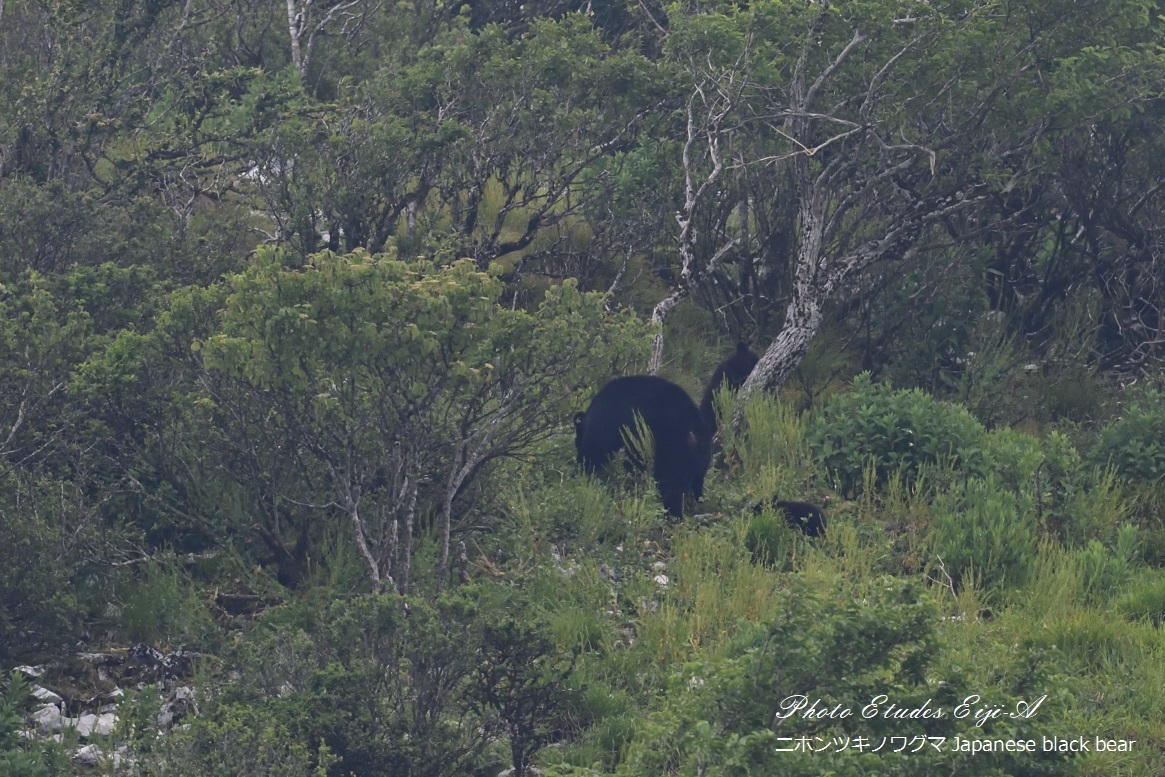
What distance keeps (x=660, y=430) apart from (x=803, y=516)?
3.31 feet

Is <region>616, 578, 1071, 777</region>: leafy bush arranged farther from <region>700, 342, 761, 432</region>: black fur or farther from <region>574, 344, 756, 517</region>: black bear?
<region>700, 342, 761, 432</region>: black fur

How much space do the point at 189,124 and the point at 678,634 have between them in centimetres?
626

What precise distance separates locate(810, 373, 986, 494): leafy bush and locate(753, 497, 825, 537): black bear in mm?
773

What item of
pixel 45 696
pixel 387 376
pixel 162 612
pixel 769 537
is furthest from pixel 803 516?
pixel 45 696

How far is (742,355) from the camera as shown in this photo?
30.6 feet

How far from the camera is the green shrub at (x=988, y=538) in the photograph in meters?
7.36

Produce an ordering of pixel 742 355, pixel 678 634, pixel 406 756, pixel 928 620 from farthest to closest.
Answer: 1. pixel 742 355
2. pixel 678 634
3. pixel 406 756
4. pixel 928 620

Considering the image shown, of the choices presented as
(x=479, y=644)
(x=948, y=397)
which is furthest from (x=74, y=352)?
(x=948, y=397)

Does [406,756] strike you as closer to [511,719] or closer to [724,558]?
[511,719]

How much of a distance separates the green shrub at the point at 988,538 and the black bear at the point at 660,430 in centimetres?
146

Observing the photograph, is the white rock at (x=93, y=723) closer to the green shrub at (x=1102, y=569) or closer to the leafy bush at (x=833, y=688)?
the leafy bush at (x=833, y=688)

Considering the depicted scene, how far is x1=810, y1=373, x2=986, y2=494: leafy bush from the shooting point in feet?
27.3

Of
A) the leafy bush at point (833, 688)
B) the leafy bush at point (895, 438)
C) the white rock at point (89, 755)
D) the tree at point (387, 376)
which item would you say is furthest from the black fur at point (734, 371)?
the white rock at point (89, 755)

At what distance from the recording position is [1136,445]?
8.48 metres
